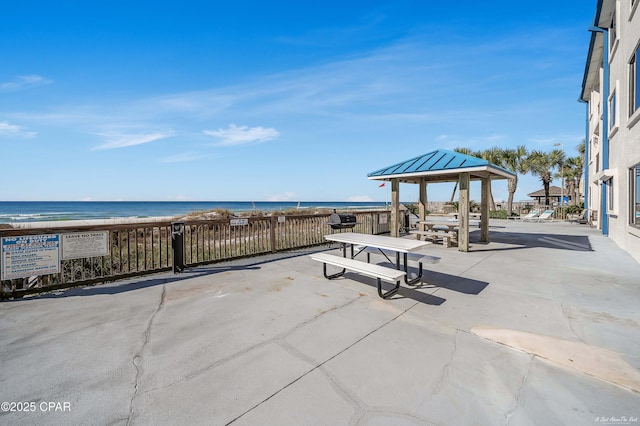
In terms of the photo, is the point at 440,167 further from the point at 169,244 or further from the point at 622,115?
the point at 169,244

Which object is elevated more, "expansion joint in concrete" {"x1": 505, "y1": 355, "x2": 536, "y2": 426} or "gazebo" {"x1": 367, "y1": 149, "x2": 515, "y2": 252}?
"gazebo" {"x1": 367, "y1": 149, "x2": 515, "y2": 252}

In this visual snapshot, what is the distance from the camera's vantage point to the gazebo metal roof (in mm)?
6988

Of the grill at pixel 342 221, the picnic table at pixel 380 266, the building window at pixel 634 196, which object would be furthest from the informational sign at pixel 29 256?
the building window at pixel 634 196

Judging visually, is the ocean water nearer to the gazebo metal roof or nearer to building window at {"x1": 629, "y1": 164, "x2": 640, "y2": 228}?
the gazebo metal roof

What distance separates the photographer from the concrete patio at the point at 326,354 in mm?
1882

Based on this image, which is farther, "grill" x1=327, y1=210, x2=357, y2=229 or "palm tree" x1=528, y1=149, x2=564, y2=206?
"palm tree" x1=528, y1=149, x2=564, y2=206

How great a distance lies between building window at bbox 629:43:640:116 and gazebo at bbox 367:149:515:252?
2.87 m

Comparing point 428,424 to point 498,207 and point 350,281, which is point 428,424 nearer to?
point 350,281

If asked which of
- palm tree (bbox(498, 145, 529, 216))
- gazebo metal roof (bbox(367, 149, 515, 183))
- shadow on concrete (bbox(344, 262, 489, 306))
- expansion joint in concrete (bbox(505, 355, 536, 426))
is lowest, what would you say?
expansion joint in concrete (bbox(505, 355, 536, 426))

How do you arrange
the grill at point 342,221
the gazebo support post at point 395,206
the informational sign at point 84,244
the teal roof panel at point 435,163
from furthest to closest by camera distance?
1. the gazebo support post at point 395,206
2. the grill at point 342,221
3. the teal roof panel at point 435,163
4. the informational sign at point 84,244

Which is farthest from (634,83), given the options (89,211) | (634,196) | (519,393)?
(89,211)

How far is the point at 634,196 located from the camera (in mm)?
6535

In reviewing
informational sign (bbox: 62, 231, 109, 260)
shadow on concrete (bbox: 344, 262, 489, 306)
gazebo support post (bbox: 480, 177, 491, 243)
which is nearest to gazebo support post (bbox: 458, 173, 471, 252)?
gazebo support post (bbox: 480, 177, 491, 243)

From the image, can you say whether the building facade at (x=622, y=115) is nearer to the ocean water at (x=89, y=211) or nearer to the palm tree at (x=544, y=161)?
the ocean water at (x=89, y=211)
